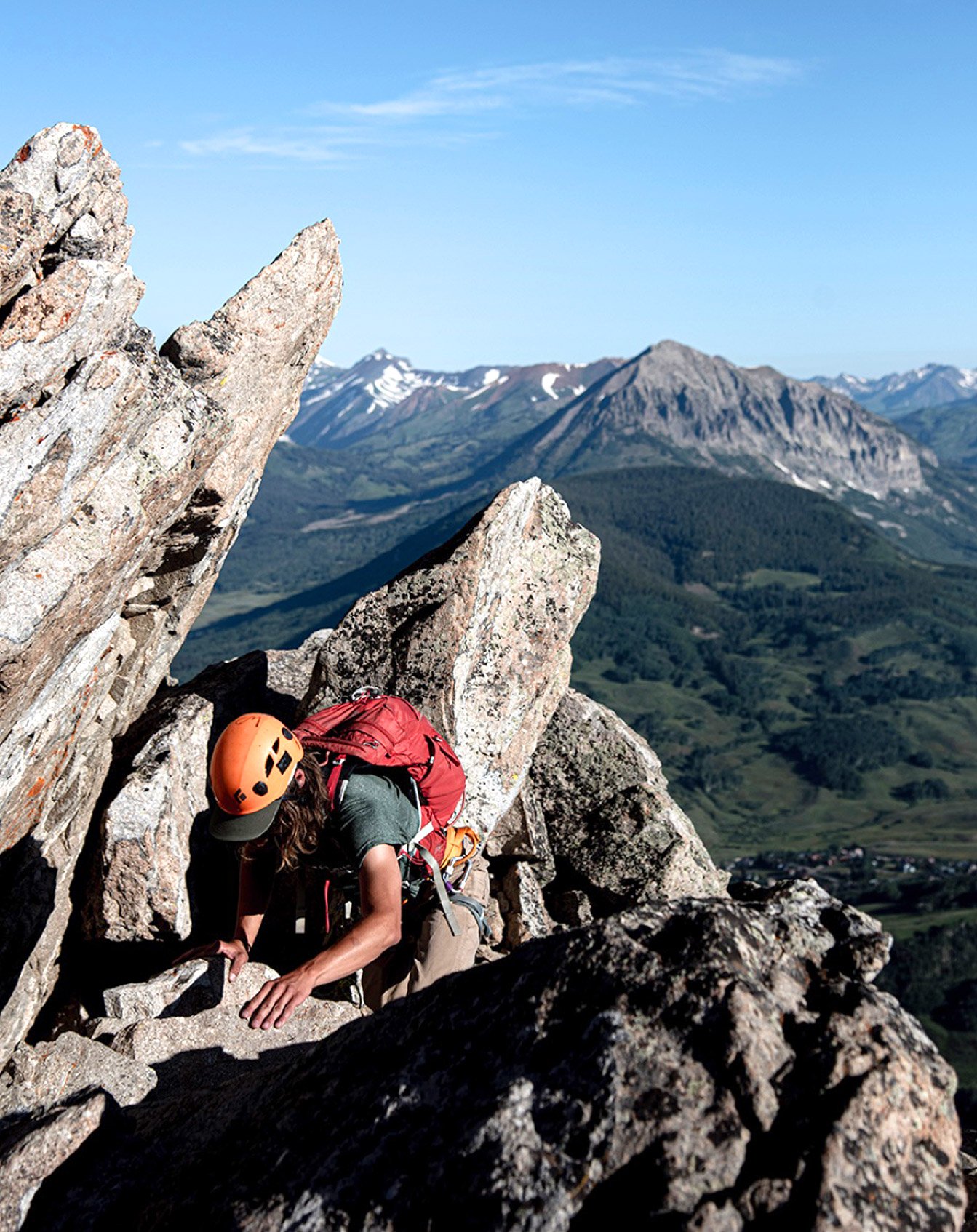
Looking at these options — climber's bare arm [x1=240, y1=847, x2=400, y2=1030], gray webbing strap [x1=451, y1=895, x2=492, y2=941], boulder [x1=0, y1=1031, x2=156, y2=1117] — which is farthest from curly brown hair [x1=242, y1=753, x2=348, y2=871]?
boulder [x1=0, y1=1031, x2=156, y2=1117]

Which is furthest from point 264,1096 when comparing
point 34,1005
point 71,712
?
point 71,712

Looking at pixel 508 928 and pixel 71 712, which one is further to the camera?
pixel 508 928

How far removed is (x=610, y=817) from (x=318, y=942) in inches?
241

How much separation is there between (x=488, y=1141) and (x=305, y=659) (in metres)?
13.6

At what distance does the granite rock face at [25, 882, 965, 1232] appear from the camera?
5.04 m

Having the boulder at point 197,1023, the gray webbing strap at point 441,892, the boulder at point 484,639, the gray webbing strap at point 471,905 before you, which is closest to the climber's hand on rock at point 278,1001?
the boulder at point 197,1023

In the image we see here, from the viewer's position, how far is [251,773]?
9211 mm

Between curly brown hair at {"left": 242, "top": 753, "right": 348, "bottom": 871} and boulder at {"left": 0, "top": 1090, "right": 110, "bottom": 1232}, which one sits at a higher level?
curly brown hair at {"left": 242, "top": 753, "right": 348, "bottom": 871}

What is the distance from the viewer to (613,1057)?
5.51m

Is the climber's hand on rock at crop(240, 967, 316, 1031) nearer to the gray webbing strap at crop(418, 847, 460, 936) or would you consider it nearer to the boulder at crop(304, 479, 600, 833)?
the gray webbing strap at crop(418, 847, 460, 936)

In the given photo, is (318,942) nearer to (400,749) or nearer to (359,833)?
(400,749)

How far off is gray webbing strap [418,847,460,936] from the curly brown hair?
103cm

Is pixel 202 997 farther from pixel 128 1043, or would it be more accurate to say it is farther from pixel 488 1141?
pixel 488 1141

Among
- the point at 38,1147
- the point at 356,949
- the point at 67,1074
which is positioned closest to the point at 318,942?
the point at 67,1074
